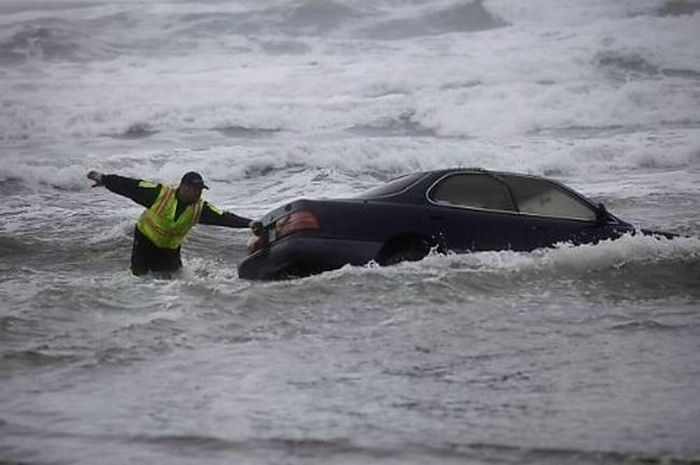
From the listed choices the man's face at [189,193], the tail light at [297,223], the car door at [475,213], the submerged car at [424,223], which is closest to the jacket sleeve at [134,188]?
the man's face at [189,193]

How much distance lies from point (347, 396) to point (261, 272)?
9.91 feet

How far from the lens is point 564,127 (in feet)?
77.3

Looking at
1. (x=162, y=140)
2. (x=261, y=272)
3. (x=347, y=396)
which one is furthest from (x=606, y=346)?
(x=162, y=140)

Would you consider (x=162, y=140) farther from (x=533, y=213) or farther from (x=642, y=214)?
(x=533, y=213)

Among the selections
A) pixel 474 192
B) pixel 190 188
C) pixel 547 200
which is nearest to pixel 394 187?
pixel 474 192

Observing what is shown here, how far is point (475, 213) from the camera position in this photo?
814 centimetres

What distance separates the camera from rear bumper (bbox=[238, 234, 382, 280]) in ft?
24.7

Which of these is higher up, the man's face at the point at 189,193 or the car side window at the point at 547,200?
the man's face at the point at 189,193

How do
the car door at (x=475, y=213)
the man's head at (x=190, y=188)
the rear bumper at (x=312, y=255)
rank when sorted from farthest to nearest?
the man's head at (x=190, y=188)
the car door at (x=475, y=213)
the rear bumper at (x=312, y=255)

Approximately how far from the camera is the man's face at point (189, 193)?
8109mm

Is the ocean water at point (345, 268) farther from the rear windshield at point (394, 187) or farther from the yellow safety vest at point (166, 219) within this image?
the rear windshield at point (394, 187)

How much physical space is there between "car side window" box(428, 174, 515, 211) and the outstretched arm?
7.35 ft

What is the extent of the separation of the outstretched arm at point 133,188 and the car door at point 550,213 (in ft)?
9.51

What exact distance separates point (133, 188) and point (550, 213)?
3.41 m
